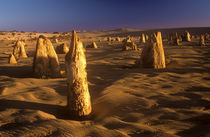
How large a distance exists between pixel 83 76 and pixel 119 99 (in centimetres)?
97

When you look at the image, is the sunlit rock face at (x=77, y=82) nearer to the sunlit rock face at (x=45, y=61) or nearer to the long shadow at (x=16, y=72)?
the sunlit rock face at (x=45, y=61)

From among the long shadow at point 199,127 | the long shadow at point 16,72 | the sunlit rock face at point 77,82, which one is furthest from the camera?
the long shadow at point 16,72

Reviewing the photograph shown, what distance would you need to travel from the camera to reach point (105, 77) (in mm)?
5672

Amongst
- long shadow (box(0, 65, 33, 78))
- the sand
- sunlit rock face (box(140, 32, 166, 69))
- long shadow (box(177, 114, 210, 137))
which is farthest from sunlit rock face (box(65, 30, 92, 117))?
sunlit rock face (box(140, 32, 166, 69))

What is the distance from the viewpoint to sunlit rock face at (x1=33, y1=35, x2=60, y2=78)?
18.3 feet

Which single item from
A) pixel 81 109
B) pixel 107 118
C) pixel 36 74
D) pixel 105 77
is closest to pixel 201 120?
pixel 107 118

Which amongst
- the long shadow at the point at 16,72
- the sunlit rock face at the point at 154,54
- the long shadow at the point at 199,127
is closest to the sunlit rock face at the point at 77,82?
the long shadow at the point at 199,127

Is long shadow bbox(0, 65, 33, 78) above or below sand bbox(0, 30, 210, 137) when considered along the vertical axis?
above

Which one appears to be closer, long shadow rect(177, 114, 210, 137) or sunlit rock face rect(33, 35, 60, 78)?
long shadow rect(177, 114, 210, 137)

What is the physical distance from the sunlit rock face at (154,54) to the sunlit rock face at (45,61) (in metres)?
3.17

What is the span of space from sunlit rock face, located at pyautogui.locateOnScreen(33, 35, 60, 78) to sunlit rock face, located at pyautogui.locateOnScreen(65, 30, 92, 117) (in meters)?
2.80

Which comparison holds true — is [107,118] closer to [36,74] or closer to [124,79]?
[124,79]

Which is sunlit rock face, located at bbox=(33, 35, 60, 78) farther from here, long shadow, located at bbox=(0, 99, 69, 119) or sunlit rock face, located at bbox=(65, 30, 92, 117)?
sunlit rock face, located at bbox=(65, 30, 92, 117)

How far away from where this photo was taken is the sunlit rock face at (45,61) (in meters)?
5.59
